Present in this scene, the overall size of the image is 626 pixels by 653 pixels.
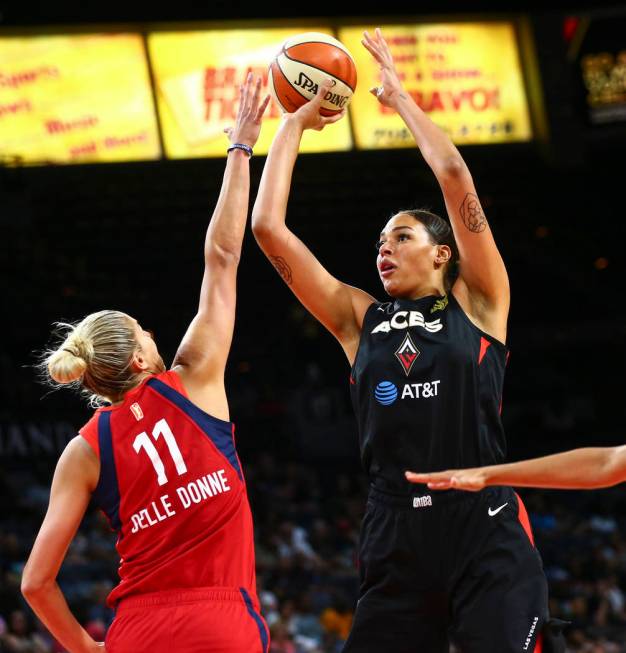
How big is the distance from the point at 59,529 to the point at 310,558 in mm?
9705

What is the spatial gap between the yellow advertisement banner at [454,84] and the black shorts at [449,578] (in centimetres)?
1323

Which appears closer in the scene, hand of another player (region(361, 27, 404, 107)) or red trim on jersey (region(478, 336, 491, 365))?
red trim on jersey (region(478, 336, 491, 365))

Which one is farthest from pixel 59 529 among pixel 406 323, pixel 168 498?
pixel 406 323

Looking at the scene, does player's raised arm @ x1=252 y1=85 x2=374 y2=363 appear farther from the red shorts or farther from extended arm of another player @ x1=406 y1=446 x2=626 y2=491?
extended arm of another player @ x1=406 y1=446 x2=626 y2=491

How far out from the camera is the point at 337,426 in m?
17.2

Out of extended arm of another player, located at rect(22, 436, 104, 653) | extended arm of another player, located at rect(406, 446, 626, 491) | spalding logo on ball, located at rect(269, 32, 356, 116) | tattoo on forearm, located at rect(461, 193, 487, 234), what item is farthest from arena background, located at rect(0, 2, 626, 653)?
extended arm of another player, located at rect(406, 446, 626, 491)

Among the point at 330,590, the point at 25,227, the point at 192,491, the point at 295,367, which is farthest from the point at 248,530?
the point at 295,367

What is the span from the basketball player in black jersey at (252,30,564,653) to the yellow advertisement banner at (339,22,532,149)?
12.6 m

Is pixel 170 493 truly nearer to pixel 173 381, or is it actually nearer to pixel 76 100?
pixel 173 381

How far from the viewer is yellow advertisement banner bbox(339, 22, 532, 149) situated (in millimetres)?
16516

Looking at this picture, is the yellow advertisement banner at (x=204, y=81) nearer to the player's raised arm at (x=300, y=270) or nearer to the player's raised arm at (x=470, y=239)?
the player's raised arm at (x=300, y=270)

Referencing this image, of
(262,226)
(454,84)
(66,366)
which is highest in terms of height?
(454,84)

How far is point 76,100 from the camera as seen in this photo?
50.6ft

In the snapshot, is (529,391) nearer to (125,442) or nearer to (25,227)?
(25,227)
